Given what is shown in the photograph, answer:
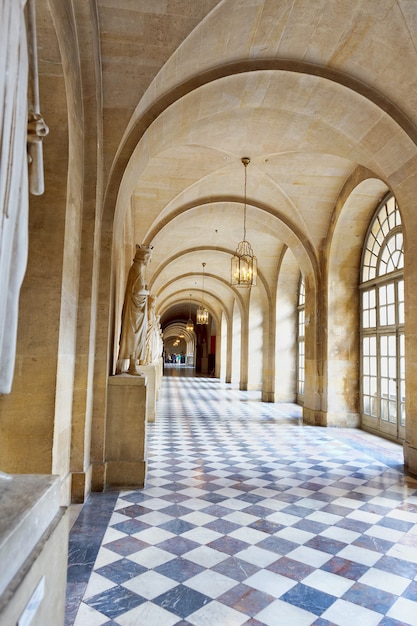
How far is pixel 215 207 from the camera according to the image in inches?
449

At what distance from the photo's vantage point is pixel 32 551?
1389 mm

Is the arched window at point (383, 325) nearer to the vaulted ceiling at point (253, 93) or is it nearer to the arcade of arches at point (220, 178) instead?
the arcade of arches at point (220, 178)

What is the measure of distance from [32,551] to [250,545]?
2.69 metres

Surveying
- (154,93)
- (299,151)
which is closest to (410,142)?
(299,151)

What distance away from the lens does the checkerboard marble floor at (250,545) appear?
8.82ft

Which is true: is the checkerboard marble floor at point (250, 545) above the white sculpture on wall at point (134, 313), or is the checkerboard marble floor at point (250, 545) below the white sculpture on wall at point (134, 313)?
below

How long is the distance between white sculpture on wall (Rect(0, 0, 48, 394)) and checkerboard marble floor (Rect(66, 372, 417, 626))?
1960 mm

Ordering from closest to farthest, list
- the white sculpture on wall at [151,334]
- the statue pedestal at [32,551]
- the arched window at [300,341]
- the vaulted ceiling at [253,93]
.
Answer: the statue pedestal at [32,551] < the vaulted ceiling at [253,93] < the white sculpture on wall at [151,334] < the arched window at [300,341]

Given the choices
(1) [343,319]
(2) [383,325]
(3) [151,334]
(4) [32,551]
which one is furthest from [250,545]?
(3) [151,334]

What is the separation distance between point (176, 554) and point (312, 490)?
2366 millimetres

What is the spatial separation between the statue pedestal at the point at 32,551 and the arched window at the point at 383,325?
803cm

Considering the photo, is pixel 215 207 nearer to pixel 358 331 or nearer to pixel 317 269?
pixel 317 269

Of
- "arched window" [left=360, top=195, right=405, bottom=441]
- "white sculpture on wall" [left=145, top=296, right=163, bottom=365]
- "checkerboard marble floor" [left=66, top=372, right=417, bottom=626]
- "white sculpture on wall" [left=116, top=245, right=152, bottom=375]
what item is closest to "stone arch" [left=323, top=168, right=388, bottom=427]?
"arched window" [left=360, top=195, right=405, bottom=441]

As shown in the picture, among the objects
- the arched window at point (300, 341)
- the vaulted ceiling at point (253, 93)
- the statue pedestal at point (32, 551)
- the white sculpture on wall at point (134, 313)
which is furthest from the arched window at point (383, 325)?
the statue pedestal at point (32, 551)
